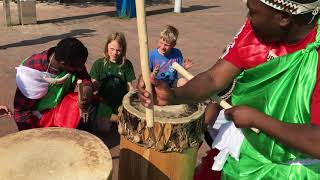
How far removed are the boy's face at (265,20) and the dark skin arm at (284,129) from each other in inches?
12.5

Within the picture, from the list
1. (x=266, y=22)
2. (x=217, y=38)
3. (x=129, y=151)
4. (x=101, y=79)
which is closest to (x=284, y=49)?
(x=266, y=22)

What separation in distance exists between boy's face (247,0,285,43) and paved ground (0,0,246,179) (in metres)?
2.82

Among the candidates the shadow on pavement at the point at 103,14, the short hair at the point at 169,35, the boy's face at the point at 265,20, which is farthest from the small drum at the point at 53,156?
the shadow on pavement at the point at 103,14

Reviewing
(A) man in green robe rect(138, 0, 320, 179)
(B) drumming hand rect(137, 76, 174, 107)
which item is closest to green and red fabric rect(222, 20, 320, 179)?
(A) man in green robe rect(138, 0, 320, 179)

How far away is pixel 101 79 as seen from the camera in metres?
4.34

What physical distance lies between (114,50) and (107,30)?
406 centimetres

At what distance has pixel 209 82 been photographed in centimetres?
211

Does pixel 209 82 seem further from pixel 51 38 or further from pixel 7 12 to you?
pixel 7 12

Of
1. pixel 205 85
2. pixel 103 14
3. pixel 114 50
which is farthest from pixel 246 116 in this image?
pixel 103 14

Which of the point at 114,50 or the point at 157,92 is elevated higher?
the point at 157,92

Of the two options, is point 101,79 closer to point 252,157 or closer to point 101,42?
point 252,157

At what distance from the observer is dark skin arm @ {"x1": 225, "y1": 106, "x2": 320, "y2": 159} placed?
1.69 m

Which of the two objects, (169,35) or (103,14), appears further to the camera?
(103,14)

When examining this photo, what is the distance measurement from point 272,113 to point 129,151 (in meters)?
1.00
